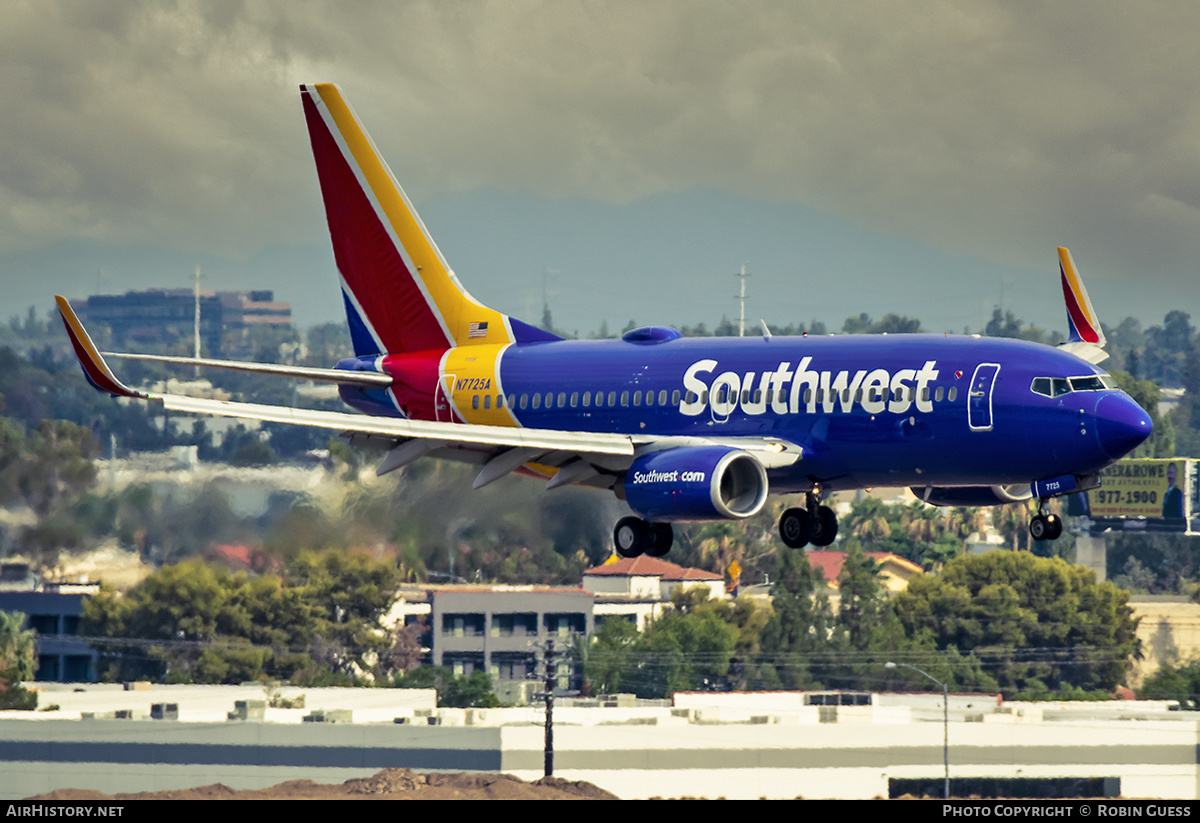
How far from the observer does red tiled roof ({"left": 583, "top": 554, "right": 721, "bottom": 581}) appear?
148000 mm

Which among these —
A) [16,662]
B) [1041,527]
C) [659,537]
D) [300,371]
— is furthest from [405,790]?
[1041,527]

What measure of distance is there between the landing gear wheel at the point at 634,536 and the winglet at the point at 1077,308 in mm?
12848

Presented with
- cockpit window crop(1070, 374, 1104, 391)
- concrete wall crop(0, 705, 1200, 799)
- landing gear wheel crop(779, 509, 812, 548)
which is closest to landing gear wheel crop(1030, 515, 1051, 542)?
cockpit window crop(1070, 374, 1104, 391)

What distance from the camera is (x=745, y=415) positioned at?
50844mm

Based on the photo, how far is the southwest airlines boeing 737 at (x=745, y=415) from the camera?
46781 millimetres

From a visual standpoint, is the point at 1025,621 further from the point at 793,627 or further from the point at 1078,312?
the point at 1078,312

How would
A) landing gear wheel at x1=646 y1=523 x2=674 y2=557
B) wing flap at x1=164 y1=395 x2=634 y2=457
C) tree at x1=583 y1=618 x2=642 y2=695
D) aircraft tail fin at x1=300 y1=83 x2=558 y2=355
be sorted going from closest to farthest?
1. wing flap at x1=164 y1=395 x2=634 y2=457
2. landing gear wheel at x1=646 y1=523 x2=674 y2=557
3. aircraft tail fin at x1=300 y1=83 x2=558 y2=355
4. tree at x1=583 y1=618 x2=642 y2=695

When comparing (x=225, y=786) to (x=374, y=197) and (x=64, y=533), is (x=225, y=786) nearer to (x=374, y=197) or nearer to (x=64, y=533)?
(x=64, y=533)

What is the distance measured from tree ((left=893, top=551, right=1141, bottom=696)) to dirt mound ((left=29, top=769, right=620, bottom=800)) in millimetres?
57954

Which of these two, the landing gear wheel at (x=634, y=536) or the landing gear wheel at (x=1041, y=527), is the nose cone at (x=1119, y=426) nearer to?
the landing gear wheel at (x=1041, y=527)

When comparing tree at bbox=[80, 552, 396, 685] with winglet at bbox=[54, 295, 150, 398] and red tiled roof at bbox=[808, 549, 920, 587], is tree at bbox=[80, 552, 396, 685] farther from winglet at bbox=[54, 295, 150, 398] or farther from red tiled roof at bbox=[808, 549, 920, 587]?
red tiled roof at bbox=[808, 549, 920, 587]

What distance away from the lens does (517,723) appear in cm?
10400
